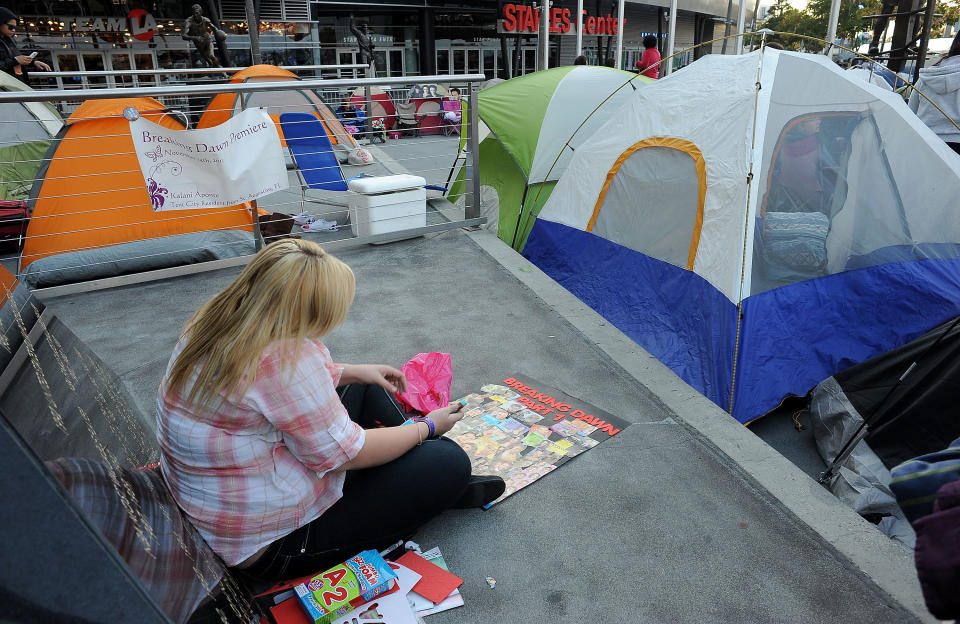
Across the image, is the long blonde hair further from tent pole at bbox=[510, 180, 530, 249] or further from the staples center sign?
the staples center sign

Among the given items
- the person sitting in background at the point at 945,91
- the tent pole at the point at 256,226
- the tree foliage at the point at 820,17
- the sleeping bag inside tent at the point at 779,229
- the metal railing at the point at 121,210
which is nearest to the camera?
the sleeping bag inside tent at the point at 779,229

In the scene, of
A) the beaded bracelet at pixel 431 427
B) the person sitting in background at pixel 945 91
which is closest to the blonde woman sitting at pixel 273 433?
the beaded bracelet at pixel 431 427

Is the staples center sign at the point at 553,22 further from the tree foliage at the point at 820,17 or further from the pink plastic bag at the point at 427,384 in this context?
the pink plastic bag at the point at 427,384

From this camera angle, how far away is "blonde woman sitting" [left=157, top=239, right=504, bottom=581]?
1.58m

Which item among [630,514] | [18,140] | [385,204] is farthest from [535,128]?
[18,140]

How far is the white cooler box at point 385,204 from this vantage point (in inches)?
190

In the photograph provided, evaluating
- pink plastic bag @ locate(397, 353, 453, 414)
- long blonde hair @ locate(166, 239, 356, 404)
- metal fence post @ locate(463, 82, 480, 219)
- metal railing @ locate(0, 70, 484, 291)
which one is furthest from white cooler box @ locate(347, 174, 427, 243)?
long blonde hair @ locate(166, 239, 356, 404)

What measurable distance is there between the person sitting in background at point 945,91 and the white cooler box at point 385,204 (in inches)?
209

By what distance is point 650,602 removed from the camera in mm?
1864

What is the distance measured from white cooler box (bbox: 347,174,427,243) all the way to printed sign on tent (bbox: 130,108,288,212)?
2.33 feet

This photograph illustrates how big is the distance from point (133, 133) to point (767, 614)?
3.98m

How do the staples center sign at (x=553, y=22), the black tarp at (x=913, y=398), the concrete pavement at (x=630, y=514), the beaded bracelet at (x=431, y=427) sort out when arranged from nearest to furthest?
the concrete pavement at (x=630, y=514)
the beaded bracelet at (x=431, y=427)
the black tarp at (x=913, y=398)
the staples center sign at (x=553, y=22)

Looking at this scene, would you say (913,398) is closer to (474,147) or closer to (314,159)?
(474,147)

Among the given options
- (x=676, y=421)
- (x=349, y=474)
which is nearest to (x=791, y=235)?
(x=676, y=421)
